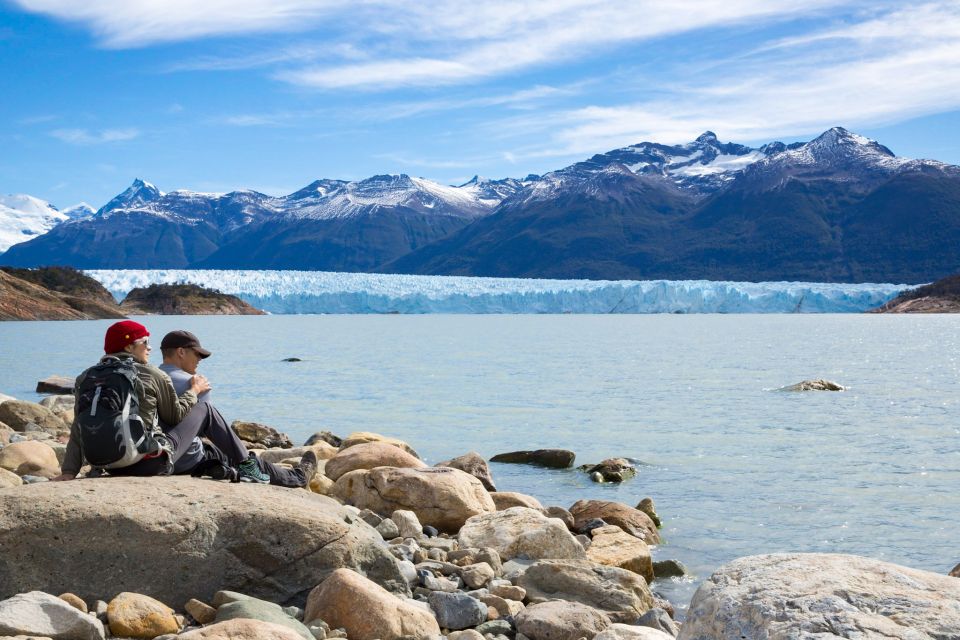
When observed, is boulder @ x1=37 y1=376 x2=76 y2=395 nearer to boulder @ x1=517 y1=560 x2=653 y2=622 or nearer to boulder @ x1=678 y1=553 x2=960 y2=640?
boulder @ x1=517 y1=560 x2=653 y2=622

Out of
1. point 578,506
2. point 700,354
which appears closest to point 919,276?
point 700,354

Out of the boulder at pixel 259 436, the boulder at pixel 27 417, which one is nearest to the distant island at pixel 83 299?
the boulder at pixel 27 417

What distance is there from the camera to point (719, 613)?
348 centimetres

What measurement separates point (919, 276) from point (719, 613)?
173476 millimetres

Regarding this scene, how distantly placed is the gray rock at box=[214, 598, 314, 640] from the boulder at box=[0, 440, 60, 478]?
14.9 feet

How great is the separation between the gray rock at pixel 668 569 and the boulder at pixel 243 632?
14.3 ft

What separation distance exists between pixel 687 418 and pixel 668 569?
430 inches

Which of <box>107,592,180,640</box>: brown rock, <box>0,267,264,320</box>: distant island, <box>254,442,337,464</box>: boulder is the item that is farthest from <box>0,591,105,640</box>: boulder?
<box>0,267,264,320</box>: distant island

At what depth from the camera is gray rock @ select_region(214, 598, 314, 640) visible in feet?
14.4

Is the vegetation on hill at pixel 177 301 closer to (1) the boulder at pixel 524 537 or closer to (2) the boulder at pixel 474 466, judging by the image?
(2) the boulder at pixel 474 466

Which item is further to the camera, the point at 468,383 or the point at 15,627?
the point at 468,383

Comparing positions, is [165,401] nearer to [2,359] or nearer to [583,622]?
[583,622]

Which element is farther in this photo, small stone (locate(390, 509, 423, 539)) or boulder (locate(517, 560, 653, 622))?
small stone (locate(390, 509, 423, 539))

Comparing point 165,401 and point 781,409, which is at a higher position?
point 165,401
